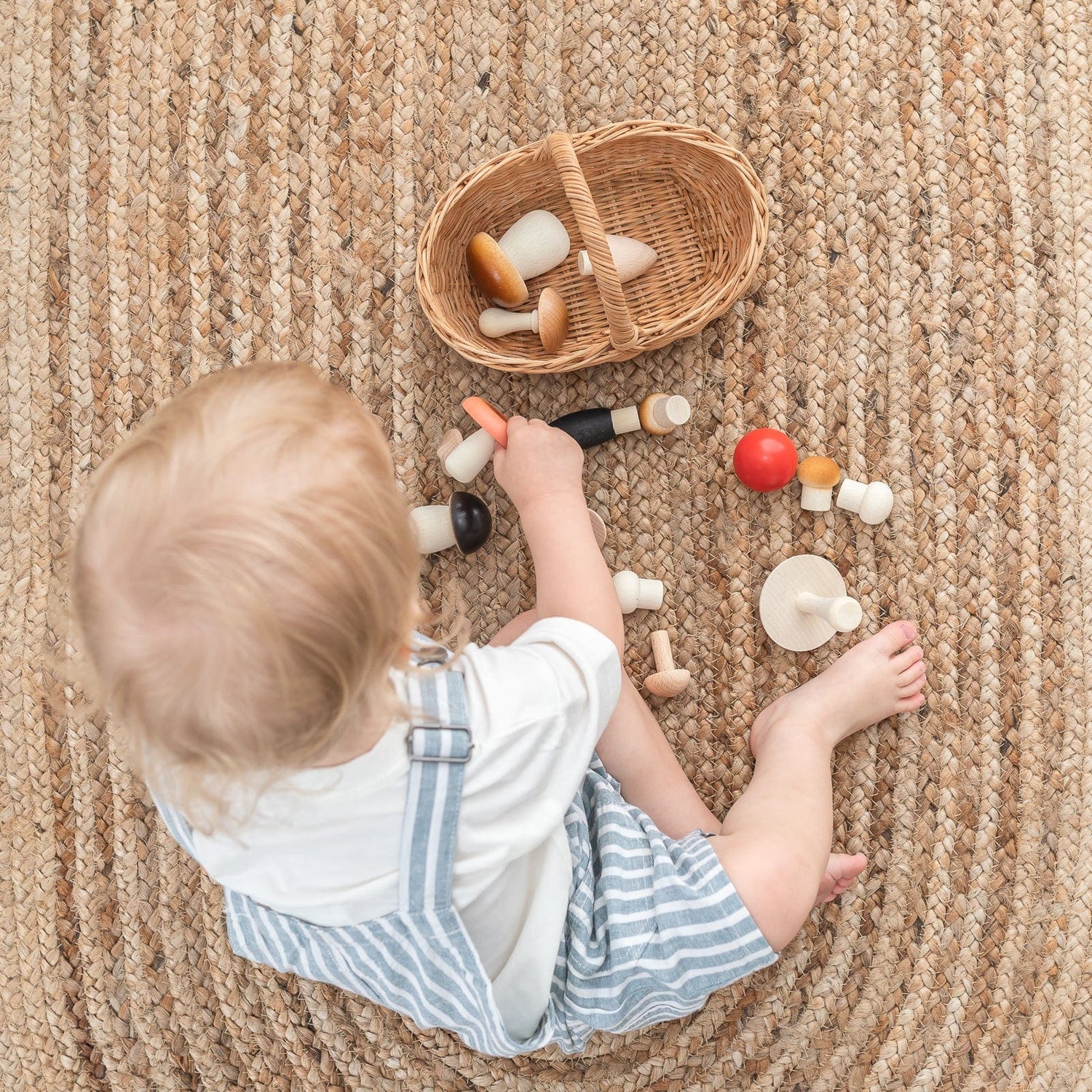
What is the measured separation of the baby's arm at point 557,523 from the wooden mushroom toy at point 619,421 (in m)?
0.02

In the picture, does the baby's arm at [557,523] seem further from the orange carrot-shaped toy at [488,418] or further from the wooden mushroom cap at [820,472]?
the wooden mushroom cap at [820,472]

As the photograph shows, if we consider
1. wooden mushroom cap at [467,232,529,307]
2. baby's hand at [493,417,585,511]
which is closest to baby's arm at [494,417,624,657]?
baby's hand at [493,417,585,511]

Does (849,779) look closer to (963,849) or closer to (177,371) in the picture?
(963,849)

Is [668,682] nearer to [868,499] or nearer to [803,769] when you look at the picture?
[803,769]

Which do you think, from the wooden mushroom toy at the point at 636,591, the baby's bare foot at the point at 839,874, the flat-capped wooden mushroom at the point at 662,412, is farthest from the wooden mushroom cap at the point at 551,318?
the baby's bare foot at the point at 839,874

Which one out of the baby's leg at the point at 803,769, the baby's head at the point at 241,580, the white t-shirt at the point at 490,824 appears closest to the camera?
the baby's head at the point at 241,580

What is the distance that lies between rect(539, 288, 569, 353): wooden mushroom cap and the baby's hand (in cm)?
7

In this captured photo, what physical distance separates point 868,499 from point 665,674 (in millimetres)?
244

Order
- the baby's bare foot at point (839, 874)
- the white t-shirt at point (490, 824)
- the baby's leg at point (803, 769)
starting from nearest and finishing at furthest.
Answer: the white t-shirt at point (490, 824) → the baby's leg at point (803, 769) → the baby's bare foot at point (839, 874)

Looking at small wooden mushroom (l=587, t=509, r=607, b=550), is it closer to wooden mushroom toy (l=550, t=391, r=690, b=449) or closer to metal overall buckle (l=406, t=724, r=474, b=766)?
wooden mushroom toy (l=550, t=391, r=690, b=449)

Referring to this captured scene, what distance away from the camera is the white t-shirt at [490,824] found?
0.62 meters

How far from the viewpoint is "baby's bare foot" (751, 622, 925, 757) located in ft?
2.90

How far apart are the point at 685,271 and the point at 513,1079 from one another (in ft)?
2.51

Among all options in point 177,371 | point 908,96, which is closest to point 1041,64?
point 908,96
